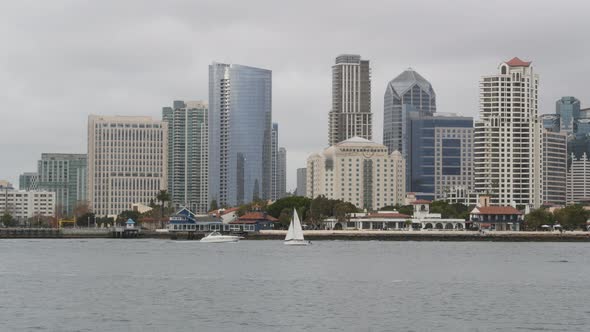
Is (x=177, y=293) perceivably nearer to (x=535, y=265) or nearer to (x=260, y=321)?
(x=260, y=321)

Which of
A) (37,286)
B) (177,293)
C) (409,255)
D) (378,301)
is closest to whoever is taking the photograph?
(378,301)

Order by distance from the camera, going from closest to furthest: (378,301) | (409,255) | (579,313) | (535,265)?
(579,313)
(378,301)
(535,265)
(409,255)

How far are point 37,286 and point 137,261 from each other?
45.6 metres

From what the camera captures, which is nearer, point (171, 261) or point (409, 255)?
point (171, 261)

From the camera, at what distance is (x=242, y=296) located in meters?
96.8

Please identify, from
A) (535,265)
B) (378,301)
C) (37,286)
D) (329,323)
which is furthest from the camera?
(535,265)

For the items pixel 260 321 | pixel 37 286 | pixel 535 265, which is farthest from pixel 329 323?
pixel 535 265

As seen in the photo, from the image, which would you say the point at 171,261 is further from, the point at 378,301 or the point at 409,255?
the point at 378,301

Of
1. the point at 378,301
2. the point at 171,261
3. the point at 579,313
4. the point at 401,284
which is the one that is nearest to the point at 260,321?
the point at 378,301

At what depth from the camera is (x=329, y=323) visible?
257 feet

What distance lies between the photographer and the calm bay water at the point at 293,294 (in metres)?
78.8

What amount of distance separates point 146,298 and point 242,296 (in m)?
7.81

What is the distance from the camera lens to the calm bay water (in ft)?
258

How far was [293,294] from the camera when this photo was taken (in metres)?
98.8
